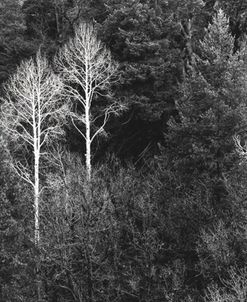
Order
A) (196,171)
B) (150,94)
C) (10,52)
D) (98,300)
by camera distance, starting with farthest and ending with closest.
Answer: (10,52)
(150,94)
(196,171)
(98,300)

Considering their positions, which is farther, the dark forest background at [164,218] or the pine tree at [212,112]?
the pine tree at [212,112]

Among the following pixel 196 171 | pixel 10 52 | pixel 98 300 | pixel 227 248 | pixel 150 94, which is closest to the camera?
pixel 227 248

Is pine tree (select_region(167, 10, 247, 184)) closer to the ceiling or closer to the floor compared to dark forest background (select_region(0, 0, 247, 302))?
closer to the ceiling

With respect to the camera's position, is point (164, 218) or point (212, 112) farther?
point (164, 218)

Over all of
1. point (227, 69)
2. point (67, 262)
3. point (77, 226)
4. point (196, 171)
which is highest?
point (227, 69)

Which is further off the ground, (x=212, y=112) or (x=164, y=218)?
(x=212, y=112)

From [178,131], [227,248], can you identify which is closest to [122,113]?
[178,131]

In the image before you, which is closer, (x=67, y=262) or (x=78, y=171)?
(x=67, y=262)

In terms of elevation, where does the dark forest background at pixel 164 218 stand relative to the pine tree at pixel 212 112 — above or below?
below

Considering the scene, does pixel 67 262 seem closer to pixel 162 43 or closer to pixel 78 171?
pixel 78 171

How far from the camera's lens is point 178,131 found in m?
20.3

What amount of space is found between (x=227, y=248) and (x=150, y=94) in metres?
11.8

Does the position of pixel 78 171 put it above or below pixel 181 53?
below

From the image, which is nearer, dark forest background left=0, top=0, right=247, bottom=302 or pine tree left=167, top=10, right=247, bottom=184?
dark forest background left=0, top=0, right=247, bottom=302
